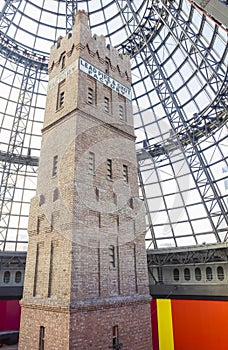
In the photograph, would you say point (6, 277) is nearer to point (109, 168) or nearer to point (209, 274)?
point (109, 168)

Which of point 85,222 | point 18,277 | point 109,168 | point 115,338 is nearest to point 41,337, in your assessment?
point 115,338

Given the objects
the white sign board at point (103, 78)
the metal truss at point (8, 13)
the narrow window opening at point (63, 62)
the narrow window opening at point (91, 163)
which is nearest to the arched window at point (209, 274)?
the narrow window opening at point (91, 163)

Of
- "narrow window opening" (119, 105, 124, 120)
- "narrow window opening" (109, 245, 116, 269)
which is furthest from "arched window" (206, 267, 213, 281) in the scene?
"narrow window opening" (119, 105, 124, 120)

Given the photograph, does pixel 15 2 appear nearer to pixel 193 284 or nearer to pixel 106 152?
pixel 106 152

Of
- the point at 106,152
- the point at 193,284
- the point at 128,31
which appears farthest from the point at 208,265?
the point at 128,31

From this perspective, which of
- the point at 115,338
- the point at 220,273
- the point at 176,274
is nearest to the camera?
the point at 115,338

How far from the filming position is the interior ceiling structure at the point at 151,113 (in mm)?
22250

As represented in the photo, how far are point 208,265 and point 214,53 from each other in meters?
16.2

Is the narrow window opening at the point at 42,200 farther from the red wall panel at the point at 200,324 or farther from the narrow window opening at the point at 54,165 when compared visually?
the red wall panel at the point at 200,324

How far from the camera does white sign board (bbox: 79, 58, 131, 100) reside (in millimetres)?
16125

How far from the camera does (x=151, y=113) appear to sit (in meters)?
27.7

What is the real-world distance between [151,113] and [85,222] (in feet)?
58.2

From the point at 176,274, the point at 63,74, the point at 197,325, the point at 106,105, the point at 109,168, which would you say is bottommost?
the point at 197,325

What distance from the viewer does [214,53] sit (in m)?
19.4
